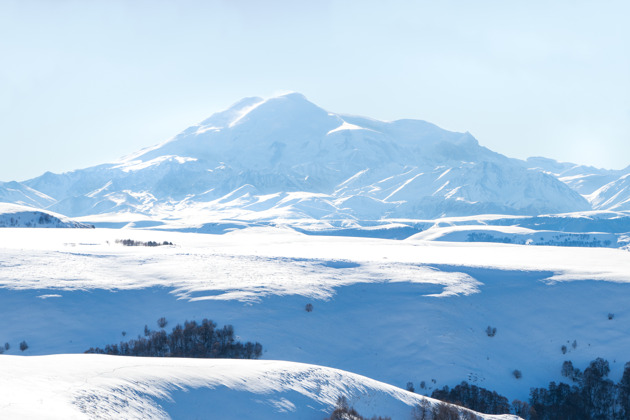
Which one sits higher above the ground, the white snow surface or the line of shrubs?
the white snow surface

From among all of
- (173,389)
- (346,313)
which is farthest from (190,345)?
(173,389)

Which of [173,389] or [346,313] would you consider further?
[346,313]

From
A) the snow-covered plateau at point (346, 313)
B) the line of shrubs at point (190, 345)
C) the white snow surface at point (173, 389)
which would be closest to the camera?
the white snow surface at point (173, 389)

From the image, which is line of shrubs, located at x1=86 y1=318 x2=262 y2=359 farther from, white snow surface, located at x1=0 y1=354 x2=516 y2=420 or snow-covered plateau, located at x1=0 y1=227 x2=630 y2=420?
white snow surface, located at x1=0 y1=354 x2=516 y2=420

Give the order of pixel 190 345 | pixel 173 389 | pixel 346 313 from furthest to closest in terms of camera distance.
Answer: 1. pixel 346 313
2. pixel 190 345
3. pixel 173 389

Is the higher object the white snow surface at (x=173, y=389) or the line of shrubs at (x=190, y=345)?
the white snow surface at (x=173, y=389)

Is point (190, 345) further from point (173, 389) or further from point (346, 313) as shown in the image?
point (173, 389)

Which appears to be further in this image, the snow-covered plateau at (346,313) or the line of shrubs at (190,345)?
the snow-covered plateau at (346,313)

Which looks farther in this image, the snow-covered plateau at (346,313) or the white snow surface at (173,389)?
the snow-covered plateau at (346,313)

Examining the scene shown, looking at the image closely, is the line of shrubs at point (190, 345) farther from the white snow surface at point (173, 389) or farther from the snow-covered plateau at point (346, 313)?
the white snow surface at point (173, 389)

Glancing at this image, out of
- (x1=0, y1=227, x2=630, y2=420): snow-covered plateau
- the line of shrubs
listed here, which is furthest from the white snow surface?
the line of shrubs

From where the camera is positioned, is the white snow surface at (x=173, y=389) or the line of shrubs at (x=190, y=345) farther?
the line of shrubs at (x=190, y=345)

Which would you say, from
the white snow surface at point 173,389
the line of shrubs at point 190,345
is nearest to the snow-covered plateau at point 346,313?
the white snow surface at point 173,389

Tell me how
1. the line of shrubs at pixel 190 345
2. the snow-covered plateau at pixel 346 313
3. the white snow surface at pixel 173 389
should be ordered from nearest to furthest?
the white snow surface at pixel 173 389 < the line of shrubs at pixel 190 345 < the snow-covered plateau at pixel 346 313
